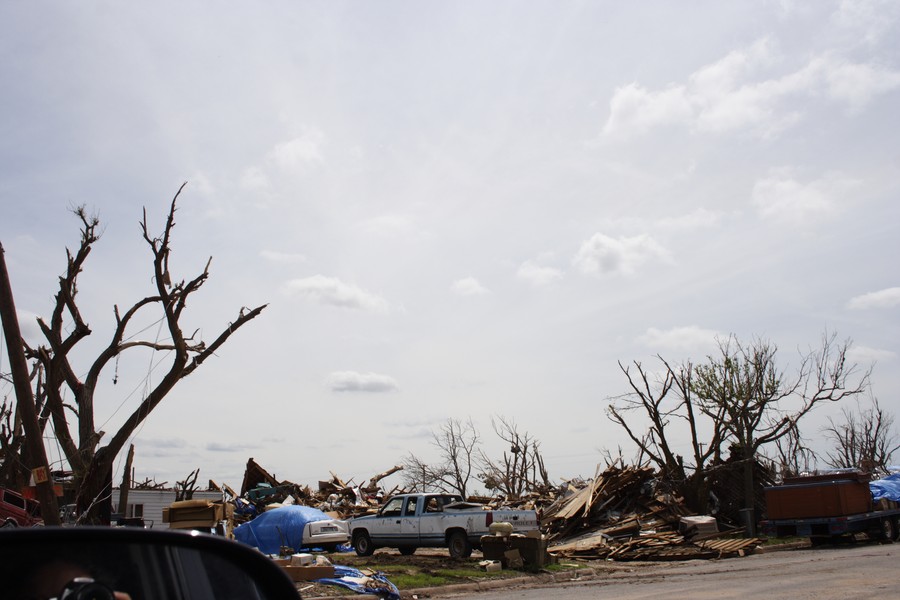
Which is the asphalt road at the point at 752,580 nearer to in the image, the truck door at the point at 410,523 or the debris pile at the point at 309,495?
the truck door at the point at 410,523

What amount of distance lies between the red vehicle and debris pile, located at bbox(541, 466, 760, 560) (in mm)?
Answer: 15926

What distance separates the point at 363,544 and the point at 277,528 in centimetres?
315

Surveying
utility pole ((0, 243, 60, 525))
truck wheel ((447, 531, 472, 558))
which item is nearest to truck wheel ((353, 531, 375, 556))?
truck wheel ((447, 531, 472, 558))

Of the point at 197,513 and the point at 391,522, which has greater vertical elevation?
the point at 197,513

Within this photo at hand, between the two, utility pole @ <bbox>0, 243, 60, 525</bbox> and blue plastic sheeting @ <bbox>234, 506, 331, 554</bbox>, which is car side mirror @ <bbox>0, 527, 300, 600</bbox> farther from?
blue plastic sheeting @ <bbox>234, 506, 331, 554</bbox>

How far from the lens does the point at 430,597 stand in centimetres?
1422

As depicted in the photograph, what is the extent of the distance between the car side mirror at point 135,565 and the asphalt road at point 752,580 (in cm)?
1192

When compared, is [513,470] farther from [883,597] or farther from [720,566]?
[883,597]

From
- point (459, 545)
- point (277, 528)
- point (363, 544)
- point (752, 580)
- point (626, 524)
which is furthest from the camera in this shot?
point (626, 524)

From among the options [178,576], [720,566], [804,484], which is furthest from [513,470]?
[178,576]

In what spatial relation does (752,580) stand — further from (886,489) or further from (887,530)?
(886,489)

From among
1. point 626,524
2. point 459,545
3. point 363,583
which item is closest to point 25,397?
point 363,583

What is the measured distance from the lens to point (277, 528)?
21547 mm

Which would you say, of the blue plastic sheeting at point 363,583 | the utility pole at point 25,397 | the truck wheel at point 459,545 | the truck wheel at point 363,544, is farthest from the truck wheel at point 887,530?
the utility pole at point 25,397
